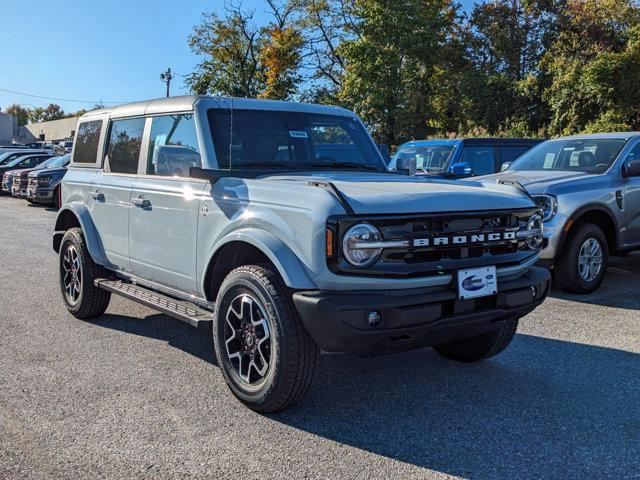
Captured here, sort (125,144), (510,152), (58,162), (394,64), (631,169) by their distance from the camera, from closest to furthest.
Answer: (125,144) < (631,169) < (510,152) < (58,162) < (394,64)

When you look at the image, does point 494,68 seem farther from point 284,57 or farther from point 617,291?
point 617,291

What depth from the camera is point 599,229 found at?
271 inches

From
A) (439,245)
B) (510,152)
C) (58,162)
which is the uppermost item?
(510,152)

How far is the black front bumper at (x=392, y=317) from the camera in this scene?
307cm

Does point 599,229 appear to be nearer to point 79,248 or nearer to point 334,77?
point 79,248

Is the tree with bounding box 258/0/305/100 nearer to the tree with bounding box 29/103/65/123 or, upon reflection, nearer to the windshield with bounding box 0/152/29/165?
the windshield with bounding box 0/152/29/165

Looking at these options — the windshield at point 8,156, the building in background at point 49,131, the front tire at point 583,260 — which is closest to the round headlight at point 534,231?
the front tire at point 583,260

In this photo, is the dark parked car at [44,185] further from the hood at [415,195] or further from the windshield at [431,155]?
the hood at [415,195]

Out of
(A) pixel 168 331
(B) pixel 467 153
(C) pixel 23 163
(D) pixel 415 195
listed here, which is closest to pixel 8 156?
(C) pixel 23 163

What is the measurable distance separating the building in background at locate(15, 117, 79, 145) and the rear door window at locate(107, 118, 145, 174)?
216 feet

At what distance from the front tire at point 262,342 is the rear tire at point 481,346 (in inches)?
57.6

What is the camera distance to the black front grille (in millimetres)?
3205

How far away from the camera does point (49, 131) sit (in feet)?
268

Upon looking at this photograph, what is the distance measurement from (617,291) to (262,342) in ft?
17.0
